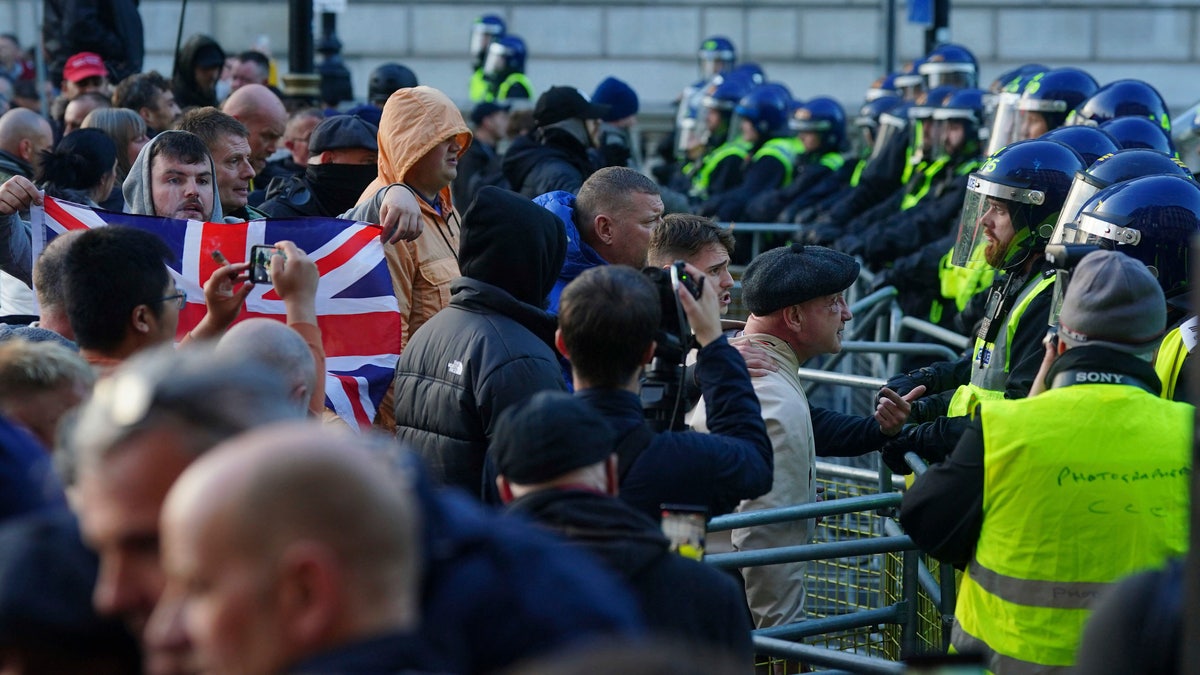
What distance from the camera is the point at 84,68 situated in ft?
32.7

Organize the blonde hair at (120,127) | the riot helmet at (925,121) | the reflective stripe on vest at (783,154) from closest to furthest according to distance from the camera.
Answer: the blonde hair at (120,127), the riot helmet at (925,121), the reflective stripe on vest at (783,154)

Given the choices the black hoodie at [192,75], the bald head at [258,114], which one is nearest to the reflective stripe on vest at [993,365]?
the bald head at [258,114]

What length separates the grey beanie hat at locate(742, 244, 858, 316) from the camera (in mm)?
4969

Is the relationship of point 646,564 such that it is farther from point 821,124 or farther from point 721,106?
point 721,106

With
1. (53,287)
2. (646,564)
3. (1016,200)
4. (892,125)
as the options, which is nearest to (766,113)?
(892,125)

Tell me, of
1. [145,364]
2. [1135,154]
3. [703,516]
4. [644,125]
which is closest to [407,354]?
[703,516]

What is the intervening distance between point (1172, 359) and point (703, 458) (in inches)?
72.0

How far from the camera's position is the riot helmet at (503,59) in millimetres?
15924

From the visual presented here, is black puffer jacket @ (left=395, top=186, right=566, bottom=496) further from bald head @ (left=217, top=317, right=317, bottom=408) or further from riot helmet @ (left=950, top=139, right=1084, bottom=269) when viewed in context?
riot helmet @ (left=950, top=139, right=1084, bottom=269)

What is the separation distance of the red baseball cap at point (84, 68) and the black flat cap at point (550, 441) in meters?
7.60

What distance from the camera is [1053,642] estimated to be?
3754 mm

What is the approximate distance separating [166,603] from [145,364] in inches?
15.0

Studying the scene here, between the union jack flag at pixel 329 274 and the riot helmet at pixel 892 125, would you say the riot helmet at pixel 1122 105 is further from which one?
the union jack flag at pixel 329 274

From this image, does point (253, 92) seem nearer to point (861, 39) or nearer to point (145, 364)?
point (145, 364)
